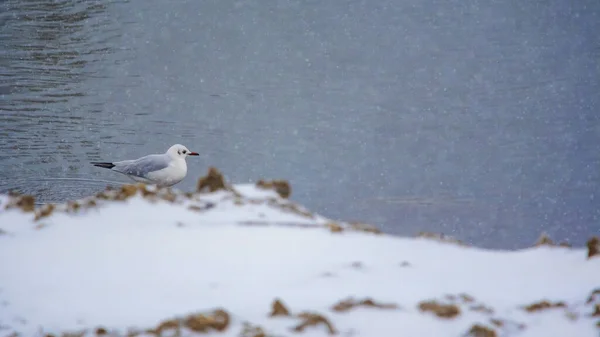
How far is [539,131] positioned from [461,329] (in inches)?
288

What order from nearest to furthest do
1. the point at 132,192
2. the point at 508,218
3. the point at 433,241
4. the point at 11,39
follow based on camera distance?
the point at 433,241 < the point at 132,192 < the point at 508,218 < the point at 11,39

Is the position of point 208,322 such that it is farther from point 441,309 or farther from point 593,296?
point 593,296

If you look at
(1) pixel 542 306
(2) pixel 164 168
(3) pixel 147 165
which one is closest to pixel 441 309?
(1) pixel 542 306

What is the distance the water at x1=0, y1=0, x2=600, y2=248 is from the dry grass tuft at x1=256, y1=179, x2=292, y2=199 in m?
3.26

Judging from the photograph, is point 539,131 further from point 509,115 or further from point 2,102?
point 2,102

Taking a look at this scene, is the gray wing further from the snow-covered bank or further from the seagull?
the snow-covered bank

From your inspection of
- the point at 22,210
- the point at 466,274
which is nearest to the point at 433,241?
the point at 466,274

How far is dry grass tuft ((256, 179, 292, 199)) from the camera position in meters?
3.82

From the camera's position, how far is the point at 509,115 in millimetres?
9891

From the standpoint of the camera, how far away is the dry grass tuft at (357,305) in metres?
2.57

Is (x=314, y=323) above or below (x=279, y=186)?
below

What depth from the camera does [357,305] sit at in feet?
8.50

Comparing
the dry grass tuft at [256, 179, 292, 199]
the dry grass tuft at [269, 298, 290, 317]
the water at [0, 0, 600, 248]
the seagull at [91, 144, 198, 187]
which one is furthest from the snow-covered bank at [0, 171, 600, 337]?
the water at [0, 0, 600, 248]

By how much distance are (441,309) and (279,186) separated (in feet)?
4.65
